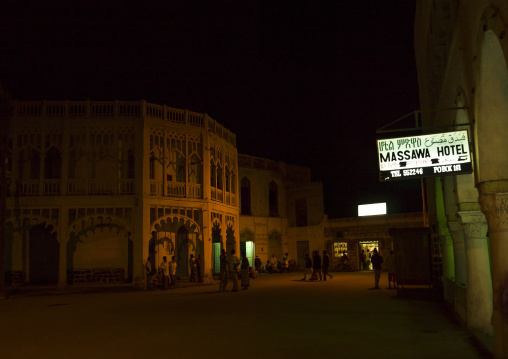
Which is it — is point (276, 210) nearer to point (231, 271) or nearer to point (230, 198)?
→ point (230, 198)

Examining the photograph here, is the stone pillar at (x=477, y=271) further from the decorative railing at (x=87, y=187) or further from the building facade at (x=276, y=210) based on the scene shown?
the building facade at (x=276, y=210)

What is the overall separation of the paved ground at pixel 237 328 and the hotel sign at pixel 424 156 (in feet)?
10.1

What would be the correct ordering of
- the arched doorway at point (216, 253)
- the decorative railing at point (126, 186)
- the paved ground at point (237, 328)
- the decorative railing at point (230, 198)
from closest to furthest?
1. the paved ground at point (237, 328)
2. the decorative railing at point (126, 186)
3. the decorative railing at point (230, 198)
4. the arched doorway at point (216, 253)

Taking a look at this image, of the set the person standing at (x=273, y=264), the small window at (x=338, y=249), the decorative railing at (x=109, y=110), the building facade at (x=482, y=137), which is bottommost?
the person standing at (x=273, y=264)

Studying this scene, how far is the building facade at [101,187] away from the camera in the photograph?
2144 cm

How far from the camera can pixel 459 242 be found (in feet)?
38.8

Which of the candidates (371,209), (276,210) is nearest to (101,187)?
(276,210)

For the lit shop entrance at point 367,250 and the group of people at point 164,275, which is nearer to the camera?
the group of people at point 164,275

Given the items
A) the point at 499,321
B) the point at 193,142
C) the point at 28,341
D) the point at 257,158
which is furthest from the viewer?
the point at 257,158

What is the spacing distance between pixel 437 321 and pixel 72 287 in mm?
16368

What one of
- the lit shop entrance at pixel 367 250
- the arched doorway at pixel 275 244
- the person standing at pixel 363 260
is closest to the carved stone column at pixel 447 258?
the person standing at pixel 363 260

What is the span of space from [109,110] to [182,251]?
914 centimetres

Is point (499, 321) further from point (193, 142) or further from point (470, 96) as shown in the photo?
point (193, 142)

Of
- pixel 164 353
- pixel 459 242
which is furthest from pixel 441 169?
pixel 164 353
